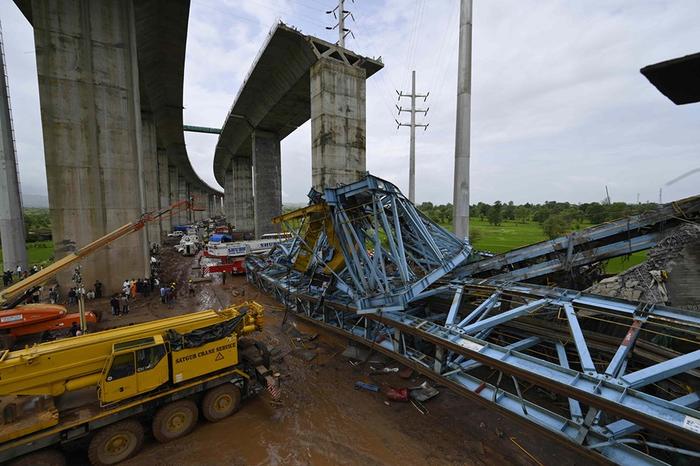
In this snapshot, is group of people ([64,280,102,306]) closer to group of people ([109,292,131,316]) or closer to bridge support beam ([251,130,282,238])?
group of people ([109,292,131,316])

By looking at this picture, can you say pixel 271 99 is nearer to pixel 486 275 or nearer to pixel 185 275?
pixel 185 275

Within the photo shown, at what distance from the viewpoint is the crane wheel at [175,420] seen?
6.13 m

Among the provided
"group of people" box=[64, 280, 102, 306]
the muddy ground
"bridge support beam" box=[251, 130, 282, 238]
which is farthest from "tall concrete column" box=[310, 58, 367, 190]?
"bridge support beam" box=[251, 130, 282, 238]

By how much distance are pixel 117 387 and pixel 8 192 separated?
73.2 ft

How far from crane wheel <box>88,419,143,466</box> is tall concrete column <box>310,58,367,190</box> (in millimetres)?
15285

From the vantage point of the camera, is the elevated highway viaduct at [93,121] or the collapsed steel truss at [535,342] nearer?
the collapsed steel truss at [535,342]

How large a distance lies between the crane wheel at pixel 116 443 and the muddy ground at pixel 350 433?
266mm

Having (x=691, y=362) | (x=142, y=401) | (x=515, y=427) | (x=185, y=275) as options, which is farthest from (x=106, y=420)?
(x=185, y=275)

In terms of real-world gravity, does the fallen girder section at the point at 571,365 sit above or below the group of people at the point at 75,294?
above

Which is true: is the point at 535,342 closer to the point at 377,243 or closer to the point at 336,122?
the point at 377,243

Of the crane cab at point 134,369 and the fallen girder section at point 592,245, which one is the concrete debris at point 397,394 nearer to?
the fallen girder section at point 592,245

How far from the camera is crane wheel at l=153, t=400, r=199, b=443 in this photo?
613cm

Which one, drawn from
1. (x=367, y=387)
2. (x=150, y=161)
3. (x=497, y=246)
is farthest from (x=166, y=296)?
(x=497, y=246)

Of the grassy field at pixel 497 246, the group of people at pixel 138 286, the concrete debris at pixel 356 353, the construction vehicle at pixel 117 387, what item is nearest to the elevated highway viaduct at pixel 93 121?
the group of people at pixel 138 286
